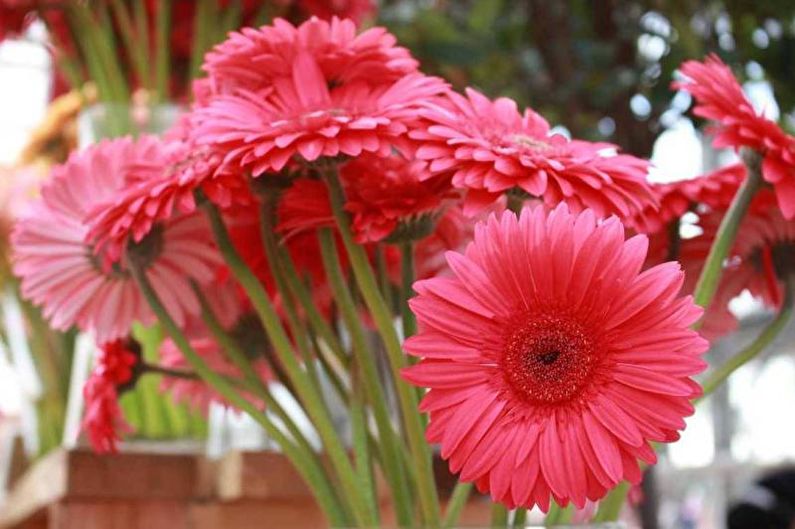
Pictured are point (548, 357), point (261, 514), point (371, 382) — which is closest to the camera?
point (548, 357)

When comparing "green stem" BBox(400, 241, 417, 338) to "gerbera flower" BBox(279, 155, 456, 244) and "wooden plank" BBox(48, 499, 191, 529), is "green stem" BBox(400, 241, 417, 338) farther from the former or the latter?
"wooden plank" BBox(48, 499, 191, 529)

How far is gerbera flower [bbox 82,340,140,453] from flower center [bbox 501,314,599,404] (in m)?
0.23

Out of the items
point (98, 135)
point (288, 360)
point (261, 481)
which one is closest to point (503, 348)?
point (288, 360)

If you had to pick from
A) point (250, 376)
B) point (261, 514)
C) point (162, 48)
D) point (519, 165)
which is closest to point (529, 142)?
point (519, 165)

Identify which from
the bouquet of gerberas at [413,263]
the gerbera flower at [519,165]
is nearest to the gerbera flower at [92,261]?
the bouquet of gerberas at [413,263]

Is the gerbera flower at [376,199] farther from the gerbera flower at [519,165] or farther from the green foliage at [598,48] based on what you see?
the green foliage at [598,48]

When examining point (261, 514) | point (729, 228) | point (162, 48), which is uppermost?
point (162, 48)

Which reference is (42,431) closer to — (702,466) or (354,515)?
(354,515)

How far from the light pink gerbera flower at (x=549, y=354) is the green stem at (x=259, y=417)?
0.12m

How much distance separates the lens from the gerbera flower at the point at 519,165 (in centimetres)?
34

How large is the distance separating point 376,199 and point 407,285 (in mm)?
41

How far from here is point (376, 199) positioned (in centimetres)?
38

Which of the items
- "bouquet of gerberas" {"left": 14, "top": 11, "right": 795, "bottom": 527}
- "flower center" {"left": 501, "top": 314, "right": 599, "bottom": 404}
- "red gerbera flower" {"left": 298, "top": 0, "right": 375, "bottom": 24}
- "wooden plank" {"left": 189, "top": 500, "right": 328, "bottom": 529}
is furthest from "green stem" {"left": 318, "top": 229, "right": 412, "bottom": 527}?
"red gerbera flower" {"left": 298, "top": 0, "right": 375, "bottom": 24}

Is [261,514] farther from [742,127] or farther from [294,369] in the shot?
[742,127]
